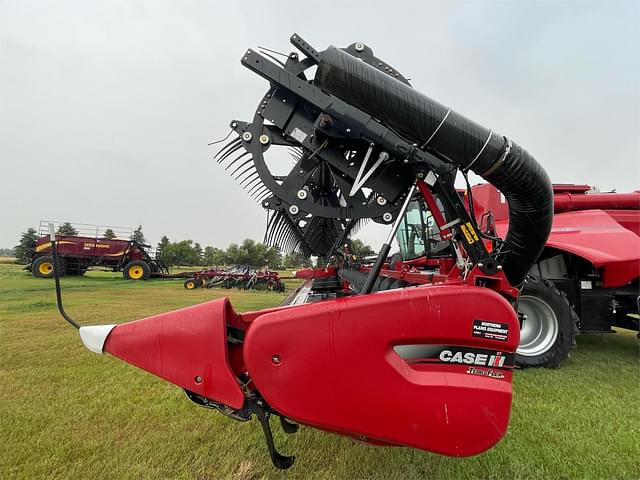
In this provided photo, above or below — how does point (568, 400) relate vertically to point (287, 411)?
below

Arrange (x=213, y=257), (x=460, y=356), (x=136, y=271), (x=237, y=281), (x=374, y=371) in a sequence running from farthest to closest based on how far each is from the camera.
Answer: (x=213, y=257)
(x=136, y=271)
(x=237, y=281)
(x=460, y=356)
(x=374, y=371)

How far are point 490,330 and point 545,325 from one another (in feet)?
11.3

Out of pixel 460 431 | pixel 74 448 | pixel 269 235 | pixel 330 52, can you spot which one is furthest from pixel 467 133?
pixel 74 448

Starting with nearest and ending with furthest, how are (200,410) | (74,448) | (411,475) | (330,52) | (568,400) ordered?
(330,52)
(411,475)
(74,448)
(200,410)
(568,400)

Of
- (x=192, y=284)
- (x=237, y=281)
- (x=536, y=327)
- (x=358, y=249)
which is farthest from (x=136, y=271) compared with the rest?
(x=536, y=327)

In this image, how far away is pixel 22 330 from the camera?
17.7 ft

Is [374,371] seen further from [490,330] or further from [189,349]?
[189,349]

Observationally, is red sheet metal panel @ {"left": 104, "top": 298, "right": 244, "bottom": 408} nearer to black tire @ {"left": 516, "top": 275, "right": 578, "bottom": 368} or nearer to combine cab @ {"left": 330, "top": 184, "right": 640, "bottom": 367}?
combine cab @ {"left": 330, "top": 184, "right": 640, "bottom": 367}

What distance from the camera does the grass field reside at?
2094 mm

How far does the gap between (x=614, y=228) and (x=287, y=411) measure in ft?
16.9

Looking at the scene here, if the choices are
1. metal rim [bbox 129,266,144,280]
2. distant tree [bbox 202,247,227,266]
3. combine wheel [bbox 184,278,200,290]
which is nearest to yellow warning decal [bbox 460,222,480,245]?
combine wheel [bbox 184,278,200,290]

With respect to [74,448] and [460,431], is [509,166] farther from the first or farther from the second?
[74,448]

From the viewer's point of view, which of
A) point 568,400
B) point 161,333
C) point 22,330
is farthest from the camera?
point 22,330

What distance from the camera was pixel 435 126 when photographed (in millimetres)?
1608
